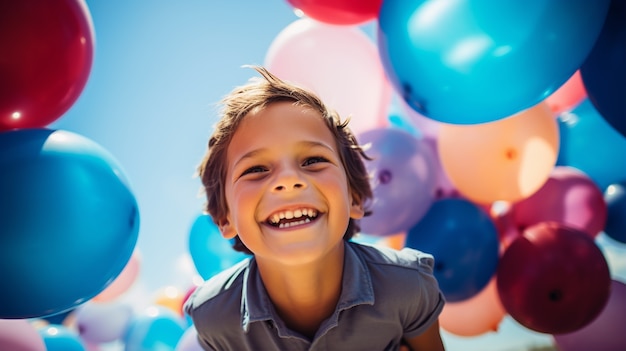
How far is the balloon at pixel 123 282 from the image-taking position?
293 cm

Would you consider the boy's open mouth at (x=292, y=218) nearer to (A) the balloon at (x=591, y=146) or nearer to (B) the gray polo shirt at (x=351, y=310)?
(B) the gray polo shirt at (x=351, y=310)

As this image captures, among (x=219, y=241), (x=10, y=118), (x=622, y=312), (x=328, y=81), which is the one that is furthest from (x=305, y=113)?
(x=622, y=312)

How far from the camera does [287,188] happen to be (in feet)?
3.77

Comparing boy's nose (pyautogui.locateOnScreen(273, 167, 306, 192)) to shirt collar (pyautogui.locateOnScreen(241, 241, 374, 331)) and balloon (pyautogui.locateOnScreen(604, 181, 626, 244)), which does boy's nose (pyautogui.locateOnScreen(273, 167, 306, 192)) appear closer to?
shirt collar (pyautogui.locateOnScreen(241, 241, 374, 331))

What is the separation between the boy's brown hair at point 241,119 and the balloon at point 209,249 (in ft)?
1.59

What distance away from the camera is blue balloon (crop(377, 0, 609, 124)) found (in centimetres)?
124

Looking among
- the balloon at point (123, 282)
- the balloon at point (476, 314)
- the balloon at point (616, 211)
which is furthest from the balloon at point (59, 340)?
the balloon at point (616, 211)

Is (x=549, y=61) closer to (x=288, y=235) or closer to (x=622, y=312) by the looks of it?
(x=288, y=235)

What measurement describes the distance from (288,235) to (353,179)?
0.54 meters

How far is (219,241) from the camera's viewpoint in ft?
7.30

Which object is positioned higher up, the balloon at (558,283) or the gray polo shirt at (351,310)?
the gray polo shirt at (351,310)

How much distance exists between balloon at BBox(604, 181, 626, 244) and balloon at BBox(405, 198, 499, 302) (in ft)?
2.81

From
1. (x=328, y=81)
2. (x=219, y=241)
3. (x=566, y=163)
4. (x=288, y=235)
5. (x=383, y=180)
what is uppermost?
(x=328, y=81)

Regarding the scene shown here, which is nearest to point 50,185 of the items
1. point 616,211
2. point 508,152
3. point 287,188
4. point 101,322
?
point 287,188
